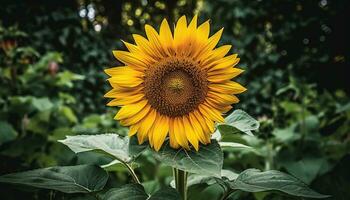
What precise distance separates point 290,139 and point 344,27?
854mm

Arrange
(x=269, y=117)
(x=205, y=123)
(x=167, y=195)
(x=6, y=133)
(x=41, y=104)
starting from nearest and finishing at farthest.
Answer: (x=167, y=195) → (x=205, y=123) → (x=6, y=133) → (x=41, y=104) → (x=269, y=117)

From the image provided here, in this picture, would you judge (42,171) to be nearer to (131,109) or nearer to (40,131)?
(131,109)

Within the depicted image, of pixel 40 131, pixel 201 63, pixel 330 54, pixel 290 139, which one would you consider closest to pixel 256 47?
pixel 330 54

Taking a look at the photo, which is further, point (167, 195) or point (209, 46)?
point (209, 46)

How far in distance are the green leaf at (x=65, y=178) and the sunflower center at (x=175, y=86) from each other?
27 cm

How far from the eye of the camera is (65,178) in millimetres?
1089

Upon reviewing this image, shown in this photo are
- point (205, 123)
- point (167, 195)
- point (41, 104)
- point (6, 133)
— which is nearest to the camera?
point (167, 195)

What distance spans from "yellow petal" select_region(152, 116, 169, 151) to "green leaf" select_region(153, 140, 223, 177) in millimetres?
20

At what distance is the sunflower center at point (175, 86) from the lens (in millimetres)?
1085

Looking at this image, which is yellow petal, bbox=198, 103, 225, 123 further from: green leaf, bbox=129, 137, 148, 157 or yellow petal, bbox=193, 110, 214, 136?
green leaf, bbox=129, 137, 148, 157

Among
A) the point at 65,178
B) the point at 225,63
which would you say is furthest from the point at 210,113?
the point at 65,178

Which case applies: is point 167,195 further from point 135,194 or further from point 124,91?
point 124,91

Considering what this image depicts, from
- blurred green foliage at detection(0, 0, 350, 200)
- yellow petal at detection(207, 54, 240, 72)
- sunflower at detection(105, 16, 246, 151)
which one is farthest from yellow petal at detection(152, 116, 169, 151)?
blurred green foliage at detection(0, 0, 350, 200)

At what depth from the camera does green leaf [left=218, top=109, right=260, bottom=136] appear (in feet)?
3.43
